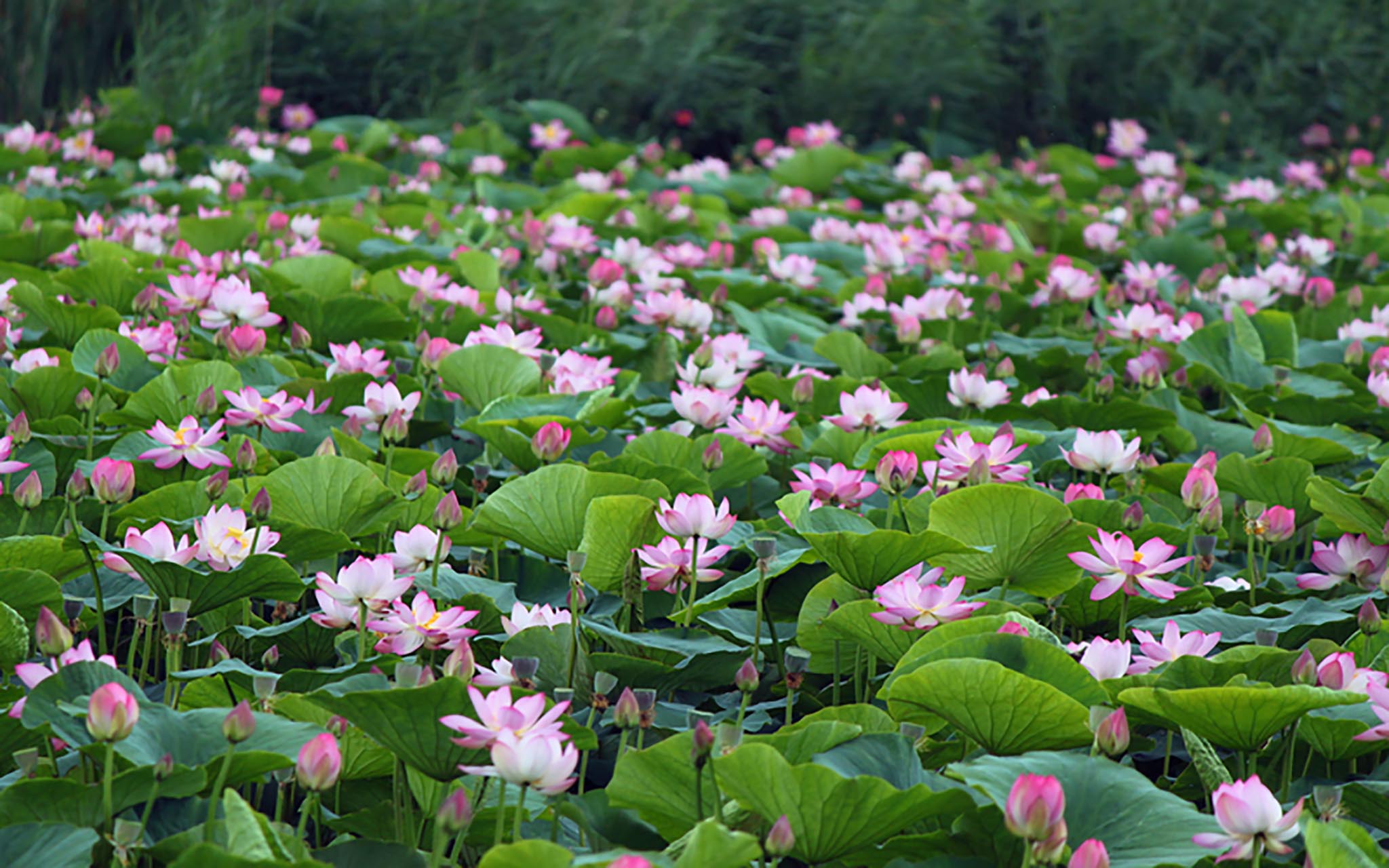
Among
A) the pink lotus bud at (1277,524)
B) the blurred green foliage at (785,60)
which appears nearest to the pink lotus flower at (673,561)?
the pink lotus bud at (1277,524)

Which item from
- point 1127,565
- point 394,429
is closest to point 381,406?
point 394,429

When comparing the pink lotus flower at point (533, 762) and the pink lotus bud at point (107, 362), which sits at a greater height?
the pink lotus flower at point (533, 762)

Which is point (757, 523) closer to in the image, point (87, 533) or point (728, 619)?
point (728, 619)

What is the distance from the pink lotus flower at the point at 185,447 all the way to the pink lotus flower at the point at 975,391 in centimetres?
107

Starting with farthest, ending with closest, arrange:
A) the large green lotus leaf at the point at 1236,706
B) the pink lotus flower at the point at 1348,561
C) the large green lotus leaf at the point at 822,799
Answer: the pink lotus flower at the point at 1348,561
the large green lotus leaf at the point at 1236,706
the large green lotus leaf at the point at 822,799

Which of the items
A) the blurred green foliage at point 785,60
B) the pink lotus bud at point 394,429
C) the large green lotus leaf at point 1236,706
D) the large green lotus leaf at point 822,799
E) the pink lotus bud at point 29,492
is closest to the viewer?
the large green lotus leaf at point 822,799

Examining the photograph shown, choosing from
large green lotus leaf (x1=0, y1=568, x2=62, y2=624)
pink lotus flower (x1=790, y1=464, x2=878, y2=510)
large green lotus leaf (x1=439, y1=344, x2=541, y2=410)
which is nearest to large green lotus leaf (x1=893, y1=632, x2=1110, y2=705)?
pink lotus flower (x1=790, y1=464, x2=878, y2=510)

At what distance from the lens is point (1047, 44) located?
6.50 m

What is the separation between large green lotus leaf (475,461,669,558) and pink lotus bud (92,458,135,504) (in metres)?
0.36

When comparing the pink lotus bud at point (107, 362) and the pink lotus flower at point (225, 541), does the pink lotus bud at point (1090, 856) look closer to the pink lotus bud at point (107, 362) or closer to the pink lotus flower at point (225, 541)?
the pink lotus flower at point (225, 541)

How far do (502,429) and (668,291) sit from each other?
128 cm

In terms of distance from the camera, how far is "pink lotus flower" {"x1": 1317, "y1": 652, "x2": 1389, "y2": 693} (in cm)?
118

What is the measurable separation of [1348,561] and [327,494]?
3.79 ft

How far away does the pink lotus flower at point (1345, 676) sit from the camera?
1.18m
